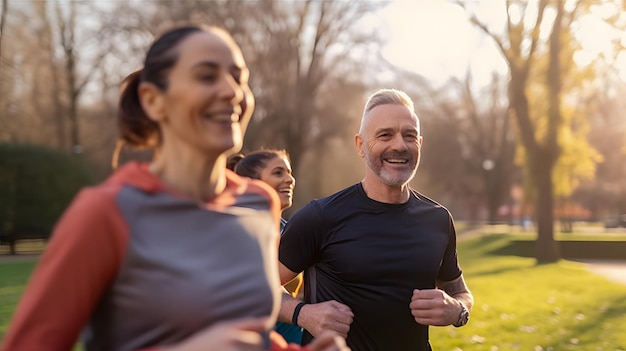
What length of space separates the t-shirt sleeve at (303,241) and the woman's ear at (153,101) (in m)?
2.08

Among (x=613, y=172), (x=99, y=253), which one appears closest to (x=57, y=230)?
(x=99, y=253)

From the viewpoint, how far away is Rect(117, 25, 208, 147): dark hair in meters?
1.65

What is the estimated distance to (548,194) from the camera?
84.2 feet

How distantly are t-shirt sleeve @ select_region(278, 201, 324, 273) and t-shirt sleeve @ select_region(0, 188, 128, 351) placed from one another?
2.23 meters

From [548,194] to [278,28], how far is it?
1191cm

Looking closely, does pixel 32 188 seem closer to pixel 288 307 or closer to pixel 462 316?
pixel 288 307

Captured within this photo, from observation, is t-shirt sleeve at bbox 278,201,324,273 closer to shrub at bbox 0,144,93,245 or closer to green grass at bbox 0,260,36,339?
green grass at bbox 0,260,36,339

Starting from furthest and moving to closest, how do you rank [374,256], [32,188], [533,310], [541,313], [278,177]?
[32,188], [533,310], [541,313], [278,177], [374,256]

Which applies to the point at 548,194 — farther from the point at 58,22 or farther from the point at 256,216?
the point at 256,216

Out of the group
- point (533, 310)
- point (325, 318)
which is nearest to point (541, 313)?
point (533, 310)

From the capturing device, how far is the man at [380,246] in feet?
11.6

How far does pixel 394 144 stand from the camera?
3615 mm

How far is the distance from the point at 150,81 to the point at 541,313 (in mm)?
12096

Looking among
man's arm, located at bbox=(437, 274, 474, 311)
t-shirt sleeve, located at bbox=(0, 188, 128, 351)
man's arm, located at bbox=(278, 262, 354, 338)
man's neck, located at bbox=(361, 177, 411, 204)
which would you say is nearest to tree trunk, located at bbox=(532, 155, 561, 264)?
Result: man's arm, located at bbox=(437, 274, 474, 311)
